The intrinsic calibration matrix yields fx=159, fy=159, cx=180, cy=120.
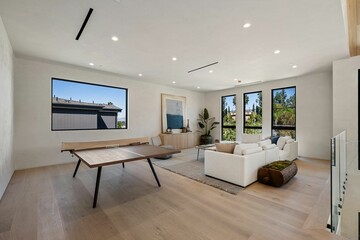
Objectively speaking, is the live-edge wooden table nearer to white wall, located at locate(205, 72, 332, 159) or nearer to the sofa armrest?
the sofa armrest

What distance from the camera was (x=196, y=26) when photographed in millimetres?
2686

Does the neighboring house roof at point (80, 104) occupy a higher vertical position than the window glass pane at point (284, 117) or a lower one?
higher

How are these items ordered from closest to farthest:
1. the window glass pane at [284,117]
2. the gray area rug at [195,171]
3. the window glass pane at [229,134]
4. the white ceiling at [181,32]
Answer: the white ceiling at [181,32], the gray area rug at [195,171], the window glass pane at [284,117], the window glass pane at [229,134]

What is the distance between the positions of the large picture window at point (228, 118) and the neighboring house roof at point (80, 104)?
16.6 ft

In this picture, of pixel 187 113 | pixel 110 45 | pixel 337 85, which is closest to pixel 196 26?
pixel 110 45

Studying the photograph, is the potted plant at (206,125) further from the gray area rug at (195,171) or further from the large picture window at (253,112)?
the gray area rug at (195,171)

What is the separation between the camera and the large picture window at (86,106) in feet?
15.4

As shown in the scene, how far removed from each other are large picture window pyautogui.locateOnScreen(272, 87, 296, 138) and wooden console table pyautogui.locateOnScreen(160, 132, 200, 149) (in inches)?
140

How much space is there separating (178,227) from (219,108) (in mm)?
7013

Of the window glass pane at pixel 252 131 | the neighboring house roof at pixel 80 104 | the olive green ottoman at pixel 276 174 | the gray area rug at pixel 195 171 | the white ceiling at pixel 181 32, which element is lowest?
the gray area rug at pixel 195 171

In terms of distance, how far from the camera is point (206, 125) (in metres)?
8.78

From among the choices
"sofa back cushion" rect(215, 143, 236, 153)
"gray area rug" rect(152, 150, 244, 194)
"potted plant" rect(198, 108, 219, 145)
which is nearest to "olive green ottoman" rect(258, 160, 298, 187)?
"gray area rug" rect(152, 150, 244, 194)

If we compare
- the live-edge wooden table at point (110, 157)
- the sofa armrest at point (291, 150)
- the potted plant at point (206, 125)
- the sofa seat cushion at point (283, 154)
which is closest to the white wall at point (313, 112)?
the sofa armrest at point (291, 150)

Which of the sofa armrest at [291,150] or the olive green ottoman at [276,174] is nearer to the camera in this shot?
the olive green ottoman at [276,174]
